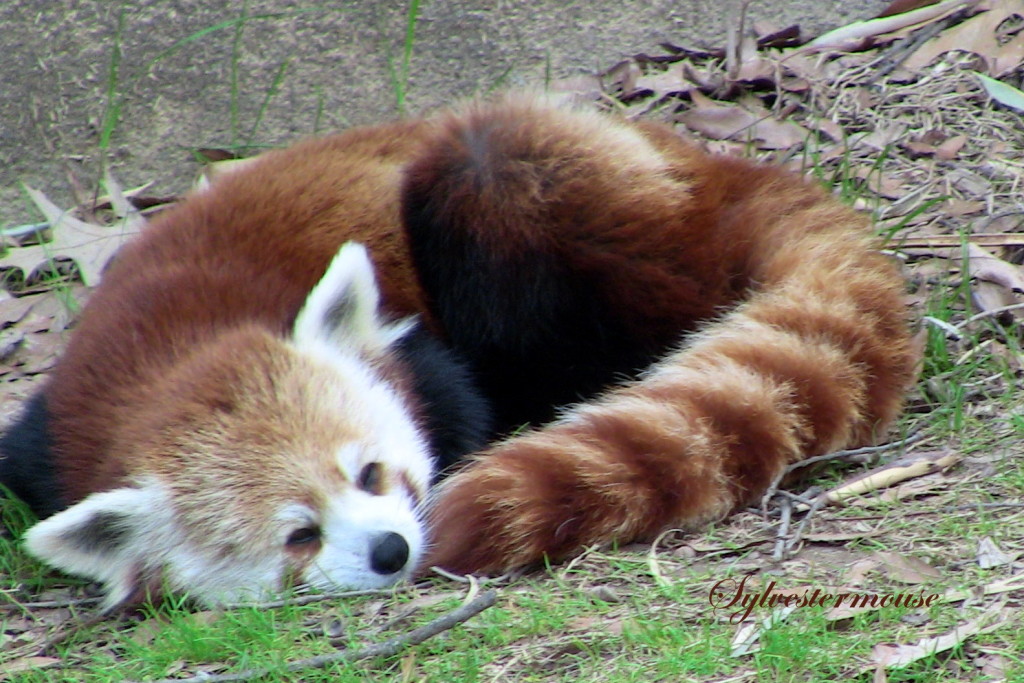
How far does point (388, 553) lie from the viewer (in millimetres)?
2664

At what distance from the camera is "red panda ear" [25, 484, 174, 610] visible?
8.92ft

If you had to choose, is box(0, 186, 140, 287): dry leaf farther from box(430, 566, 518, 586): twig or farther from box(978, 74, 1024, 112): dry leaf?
box(978, 74, 1024, 112): dry leaf

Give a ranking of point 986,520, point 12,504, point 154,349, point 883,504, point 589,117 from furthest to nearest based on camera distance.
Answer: point 589,117
point 12,504
point 154,349
point 883,504
point 986,520

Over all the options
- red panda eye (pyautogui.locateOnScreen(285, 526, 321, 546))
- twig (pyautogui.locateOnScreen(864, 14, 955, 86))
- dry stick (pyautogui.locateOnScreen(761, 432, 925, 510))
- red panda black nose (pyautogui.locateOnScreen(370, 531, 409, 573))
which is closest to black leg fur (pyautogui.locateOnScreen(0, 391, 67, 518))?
red panda eye (pyautogui.locateOnScreen(285, 526, 321, 546))

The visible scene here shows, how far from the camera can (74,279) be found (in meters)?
4.56

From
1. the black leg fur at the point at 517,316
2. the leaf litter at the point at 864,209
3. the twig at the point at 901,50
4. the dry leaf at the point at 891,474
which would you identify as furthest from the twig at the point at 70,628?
the twig at the point at 901,50

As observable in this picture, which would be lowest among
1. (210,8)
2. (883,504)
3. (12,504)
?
(12,504)

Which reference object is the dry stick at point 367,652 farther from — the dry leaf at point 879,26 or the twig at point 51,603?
the dry leaf at point 879,26

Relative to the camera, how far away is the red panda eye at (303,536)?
109 inches

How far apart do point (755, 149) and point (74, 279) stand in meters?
2.87

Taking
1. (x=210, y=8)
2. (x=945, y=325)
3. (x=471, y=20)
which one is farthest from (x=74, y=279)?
(x=945, y=325)

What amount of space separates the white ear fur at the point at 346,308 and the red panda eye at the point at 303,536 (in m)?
0.53

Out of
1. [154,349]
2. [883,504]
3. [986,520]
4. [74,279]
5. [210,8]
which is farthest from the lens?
[210,8]

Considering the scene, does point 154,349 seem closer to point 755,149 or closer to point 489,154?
point 489,154
